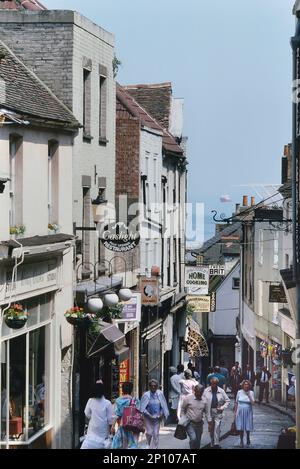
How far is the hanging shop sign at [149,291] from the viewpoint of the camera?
32.9 m

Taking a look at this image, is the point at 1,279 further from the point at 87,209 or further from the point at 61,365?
the point at 87,209

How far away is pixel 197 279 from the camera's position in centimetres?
4256

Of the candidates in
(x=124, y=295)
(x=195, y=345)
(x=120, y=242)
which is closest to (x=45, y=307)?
(x=120, y=242)

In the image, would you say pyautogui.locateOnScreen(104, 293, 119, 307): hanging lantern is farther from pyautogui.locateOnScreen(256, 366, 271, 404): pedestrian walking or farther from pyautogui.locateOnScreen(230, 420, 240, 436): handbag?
pyautogui.locateOnScreen(256, 366, 271, 404): pedestrian walking

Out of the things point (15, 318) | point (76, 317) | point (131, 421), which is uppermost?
point (15, 318)

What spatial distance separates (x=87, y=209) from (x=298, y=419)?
6.99 metres

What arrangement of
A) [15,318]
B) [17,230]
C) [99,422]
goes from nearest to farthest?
[15,318] → [99,422] → [17,230]

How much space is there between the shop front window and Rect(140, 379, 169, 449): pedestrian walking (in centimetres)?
212

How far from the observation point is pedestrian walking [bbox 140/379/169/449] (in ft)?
69.5

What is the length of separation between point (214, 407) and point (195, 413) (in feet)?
2.22

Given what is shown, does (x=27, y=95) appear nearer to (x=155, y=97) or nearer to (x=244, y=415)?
(x=244, y=415)

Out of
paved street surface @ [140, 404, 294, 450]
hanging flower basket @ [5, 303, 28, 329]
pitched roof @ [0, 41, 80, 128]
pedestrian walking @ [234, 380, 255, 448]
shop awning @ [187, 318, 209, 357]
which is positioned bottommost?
shop awning @ [187, 318, 209, 357]

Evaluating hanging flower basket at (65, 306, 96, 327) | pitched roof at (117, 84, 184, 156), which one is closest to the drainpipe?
hanging flower basket at (65, 306, 96, 327)

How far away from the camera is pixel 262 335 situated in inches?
1909
